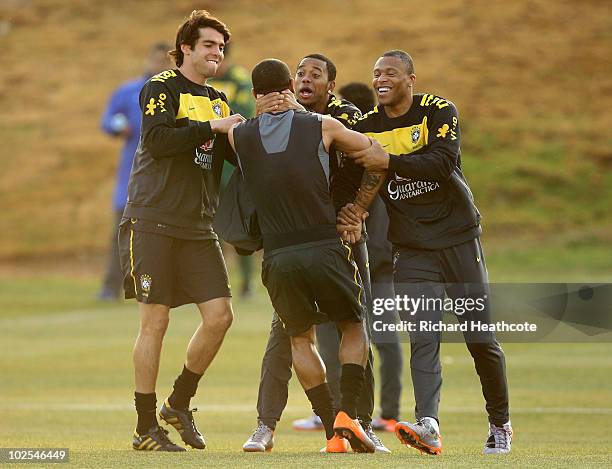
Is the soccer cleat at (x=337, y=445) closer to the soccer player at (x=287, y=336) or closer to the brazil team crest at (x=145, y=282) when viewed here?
the soccer player at (x=287, y=336)

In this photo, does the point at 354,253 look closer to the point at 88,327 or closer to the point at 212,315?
the point at 212,315

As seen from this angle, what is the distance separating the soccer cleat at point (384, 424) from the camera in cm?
1116

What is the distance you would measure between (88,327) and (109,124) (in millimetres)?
2688

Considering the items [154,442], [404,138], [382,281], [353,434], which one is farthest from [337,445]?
[382,281]

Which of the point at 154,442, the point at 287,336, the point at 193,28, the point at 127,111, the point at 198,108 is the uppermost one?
the point at 127,111

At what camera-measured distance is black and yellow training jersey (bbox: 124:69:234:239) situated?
9.05 metres

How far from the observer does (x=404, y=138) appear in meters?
9.10

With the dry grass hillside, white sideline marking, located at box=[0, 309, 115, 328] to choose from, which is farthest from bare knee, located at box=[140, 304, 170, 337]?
the dry grass hillside

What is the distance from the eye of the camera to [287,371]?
31.7ft

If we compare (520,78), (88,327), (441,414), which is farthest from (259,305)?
(520,78)

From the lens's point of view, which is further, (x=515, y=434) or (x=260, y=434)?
(x=515, y=434)

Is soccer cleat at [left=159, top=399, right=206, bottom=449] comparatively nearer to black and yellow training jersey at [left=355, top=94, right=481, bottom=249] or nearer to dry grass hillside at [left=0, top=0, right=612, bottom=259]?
black and yellow training jersey at [left=355, top=94, right=481, bottom=249]

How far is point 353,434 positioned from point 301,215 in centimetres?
122

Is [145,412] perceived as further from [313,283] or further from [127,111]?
[127,111]
